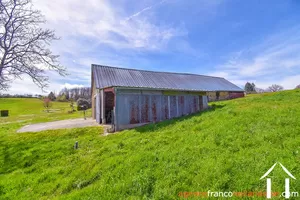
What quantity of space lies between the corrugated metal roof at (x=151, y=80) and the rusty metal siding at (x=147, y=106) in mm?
1009

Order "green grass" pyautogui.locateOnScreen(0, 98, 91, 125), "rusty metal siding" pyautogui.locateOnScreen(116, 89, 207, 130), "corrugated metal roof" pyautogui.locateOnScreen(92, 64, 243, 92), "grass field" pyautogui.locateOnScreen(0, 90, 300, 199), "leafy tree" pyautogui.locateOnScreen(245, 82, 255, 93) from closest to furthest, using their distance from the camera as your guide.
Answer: "grass field" pyautogui.locateOnScreen(0, 90, 300, 199) → "rusty metal siding" pyautogui.locateOnScreen(116, 89, 207, 130) → "corrugated metal roof" pyautogui.locateOnScreen(92, 64, 243, 92) → "green grass" pyautogui.locateOnScreen(0, 98, 91, 125) → "leafy tree" pyautogui.locateOnScreen(245, 82, 255, 93)

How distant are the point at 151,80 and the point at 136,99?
9031 millimetres

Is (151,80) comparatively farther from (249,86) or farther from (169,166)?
(249,86)

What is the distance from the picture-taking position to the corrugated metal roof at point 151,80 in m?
16.2

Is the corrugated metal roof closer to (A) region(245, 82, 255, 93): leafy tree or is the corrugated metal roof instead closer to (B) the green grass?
(B) the green grass

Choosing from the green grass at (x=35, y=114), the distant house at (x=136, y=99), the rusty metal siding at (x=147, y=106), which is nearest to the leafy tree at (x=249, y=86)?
the distant house at (x=136, y=99)

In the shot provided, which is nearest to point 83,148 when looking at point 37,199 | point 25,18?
point 37,199

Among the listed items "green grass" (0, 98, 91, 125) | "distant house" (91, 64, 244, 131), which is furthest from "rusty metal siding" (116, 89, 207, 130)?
"green grass" (0, 98, 91, 125)

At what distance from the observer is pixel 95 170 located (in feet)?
15.6

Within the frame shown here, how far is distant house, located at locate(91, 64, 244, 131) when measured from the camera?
1098 centimetres

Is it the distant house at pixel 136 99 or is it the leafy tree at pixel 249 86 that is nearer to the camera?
the distant house at pixel 136 99

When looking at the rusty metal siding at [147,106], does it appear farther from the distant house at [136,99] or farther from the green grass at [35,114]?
the green grass at [35,114]

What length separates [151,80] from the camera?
20.1 meters

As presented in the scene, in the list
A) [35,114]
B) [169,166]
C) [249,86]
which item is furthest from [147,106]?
[249,86]
